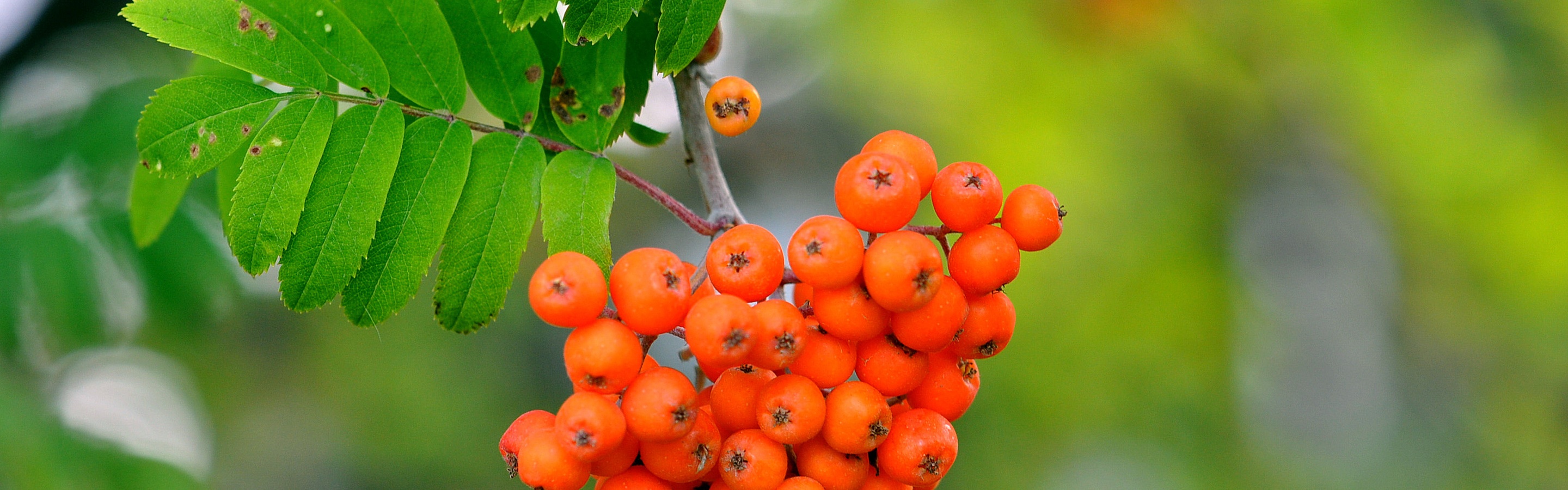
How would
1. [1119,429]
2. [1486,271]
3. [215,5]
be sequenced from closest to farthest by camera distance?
[215,5] < [1486,271] < [1119,429]

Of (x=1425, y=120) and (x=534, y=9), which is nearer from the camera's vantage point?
(x=534, y=9)

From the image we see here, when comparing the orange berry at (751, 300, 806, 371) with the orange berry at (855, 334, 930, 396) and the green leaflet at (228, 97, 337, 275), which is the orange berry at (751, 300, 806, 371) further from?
the green leaflet at (228, 97, 337, 275)

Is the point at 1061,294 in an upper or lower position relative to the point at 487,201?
upper

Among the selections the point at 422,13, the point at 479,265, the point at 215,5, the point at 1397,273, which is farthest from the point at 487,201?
the point at 1397,273

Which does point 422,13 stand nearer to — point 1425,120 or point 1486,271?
point 1425,120

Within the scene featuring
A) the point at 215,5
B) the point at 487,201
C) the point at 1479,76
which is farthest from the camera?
the point at 1479,76

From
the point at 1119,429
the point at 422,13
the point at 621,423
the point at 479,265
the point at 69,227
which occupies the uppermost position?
the point at 1119,429
